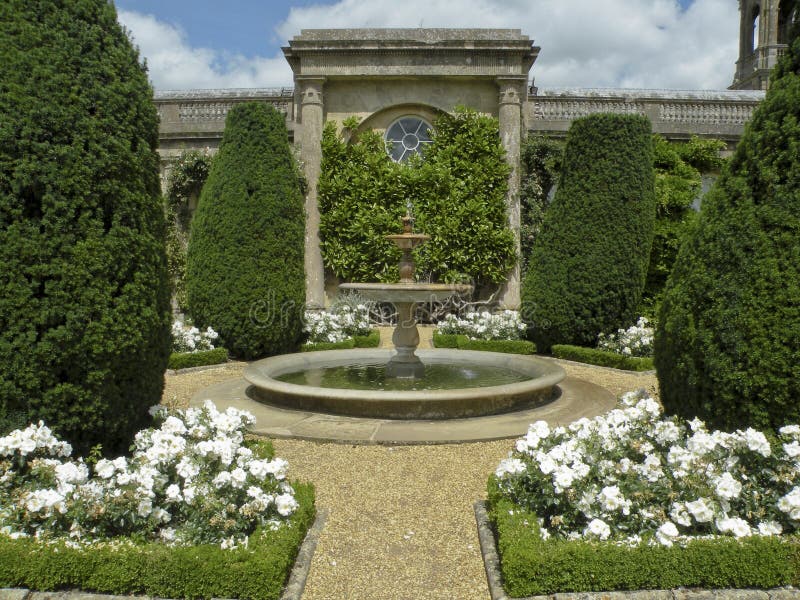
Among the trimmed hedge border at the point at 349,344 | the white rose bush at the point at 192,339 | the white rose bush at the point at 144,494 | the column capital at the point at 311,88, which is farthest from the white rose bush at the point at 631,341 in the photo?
the column capital at the point at 311,88

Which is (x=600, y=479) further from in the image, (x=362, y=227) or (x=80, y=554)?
(x=362, y=227)

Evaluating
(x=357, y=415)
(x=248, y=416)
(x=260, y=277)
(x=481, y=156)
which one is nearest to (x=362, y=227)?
(x=481, y=156)

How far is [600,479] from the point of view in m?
3.24

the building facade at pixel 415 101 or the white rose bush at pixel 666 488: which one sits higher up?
the building facade at pixel 415 101

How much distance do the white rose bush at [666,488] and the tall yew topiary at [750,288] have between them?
0.23 m

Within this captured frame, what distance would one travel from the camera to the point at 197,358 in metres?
9.10

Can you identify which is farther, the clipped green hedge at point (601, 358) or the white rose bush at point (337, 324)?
the white rose bush at point (337, 324)

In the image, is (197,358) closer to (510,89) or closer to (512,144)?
(512,144)

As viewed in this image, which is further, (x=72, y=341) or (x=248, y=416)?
(x=248, y=416)

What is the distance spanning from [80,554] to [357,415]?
331 cm

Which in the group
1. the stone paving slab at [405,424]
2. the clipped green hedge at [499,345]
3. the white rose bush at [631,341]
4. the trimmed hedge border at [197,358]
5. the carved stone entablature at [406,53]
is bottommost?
the stone paving slab at [405,424]

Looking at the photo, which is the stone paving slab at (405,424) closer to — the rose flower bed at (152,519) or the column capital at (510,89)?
the rose flower bed at (152,519)

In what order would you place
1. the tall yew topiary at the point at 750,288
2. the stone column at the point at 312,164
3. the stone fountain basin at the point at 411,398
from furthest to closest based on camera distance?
the stone column at the point at 312,164
the stone fountain basin at the point at 411,398
the tall yew topiary at the point at 750,288

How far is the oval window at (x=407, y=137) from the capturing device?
14484 millimetres
